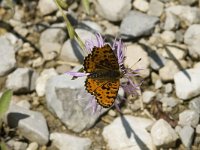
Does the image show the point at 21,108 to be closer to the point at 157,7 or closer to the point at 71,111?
the point at 71,111

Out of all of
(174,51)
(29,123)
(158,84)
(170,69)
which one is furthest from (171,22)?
(29,123)

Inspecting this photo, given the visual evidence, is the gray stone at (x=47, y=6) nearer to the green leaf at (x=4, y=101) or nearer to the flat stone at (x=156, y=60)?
the flat stone at (x=156, y=60)

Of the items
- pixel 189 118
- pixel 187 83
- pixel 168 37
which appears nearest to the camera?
pixel 189 118

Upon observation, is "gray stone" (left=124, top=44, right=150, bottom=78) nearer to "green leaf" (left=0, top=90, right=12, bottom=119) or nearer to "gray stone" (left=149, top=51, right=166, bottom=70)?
"gray stone" (left=149, top=51, right=166, bottom=70)

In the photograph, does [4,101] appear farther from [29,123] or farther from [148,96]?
[148,96]

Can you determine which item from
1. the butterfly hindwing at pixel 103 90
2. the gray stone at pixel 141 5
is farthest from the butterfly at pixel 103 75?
the gray stone at pixel 141 5

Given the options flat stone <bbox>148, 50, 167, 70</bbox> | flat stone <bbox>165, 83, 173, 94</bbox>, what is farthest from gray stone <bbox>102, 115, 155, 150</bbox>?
flat stone <bbox>148, 50, 167, 70</bbox>

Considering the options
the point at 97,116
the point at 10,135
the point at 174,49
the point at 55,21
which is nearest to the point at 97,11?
the point at 55,21

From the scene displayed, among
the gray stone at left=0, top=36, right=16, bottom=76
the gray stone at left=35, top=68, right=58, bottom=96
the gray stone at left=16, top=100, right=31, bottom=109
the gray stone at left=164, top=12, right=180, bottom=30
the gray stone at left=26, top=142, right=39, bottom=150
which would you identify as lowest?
the gray stone at left=26, top=142, right=39, bottom=150
